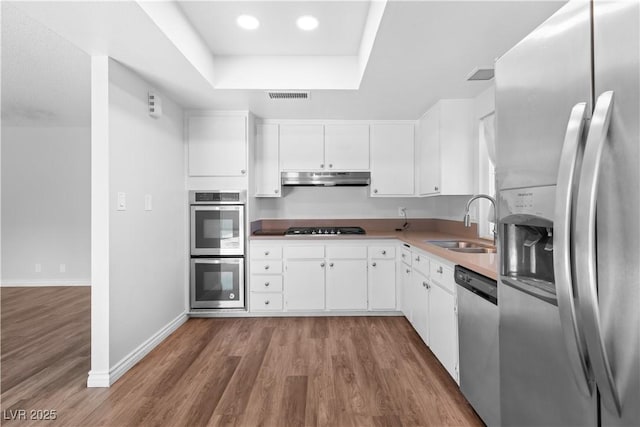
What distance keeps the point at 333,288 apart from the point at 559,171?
2.91m

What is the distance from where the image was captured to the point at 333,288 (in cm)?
353

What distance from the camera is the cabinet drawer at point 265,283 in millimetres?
3512

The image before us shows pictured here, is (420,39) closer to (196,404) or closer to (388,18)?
(388,18)

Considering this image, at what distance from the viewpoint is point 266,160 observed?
3.85 metres

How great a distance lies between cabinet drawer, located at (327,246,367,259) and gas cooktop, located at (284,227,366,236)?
0.65 ft

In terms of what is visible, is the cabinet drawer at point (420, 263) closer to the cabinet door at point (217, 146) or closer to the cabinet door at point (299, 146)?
the cabinet door at point (299, 146)

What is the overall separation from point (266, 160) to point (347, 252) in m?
1.46

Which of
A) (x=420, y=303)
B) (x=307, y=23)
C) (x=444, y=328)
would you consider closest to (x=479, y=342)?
(x=444, y=328)

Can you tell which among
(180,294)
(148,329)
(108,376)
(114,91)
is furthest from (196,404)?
(114,91)

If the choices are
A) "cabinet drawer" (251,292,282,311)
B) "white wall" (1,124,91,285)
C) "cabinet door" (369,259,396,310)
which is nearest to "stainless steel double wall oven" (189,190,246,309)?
"cabinet drawer" (251,292,282,311)

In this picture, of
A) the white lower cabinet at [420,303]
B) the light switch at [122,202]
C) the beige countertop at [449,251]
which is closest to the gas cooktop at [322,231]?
the beige countertop at [449,251]

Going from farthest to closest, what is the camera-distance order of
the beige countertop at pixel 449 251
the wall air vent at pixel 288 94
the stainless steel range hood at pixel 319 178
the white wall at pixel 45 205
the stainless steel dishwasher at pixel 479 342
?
the white wall at pixel 45 205, the stainless steel range hood at pixel 319 178, the wall air vent at pixel 288 94, the beige countertop at pixel 449 251, the stainless steel dishwasher at pixel 479 342

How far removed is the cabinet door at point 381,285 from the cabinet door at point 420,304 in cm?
51

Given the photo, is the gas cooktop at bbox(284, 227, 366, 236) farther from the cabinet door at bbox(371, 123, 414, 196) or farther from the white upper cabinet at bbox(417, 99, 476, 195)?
the white upper cabinet at bbox(417, 99, 476, 195)
